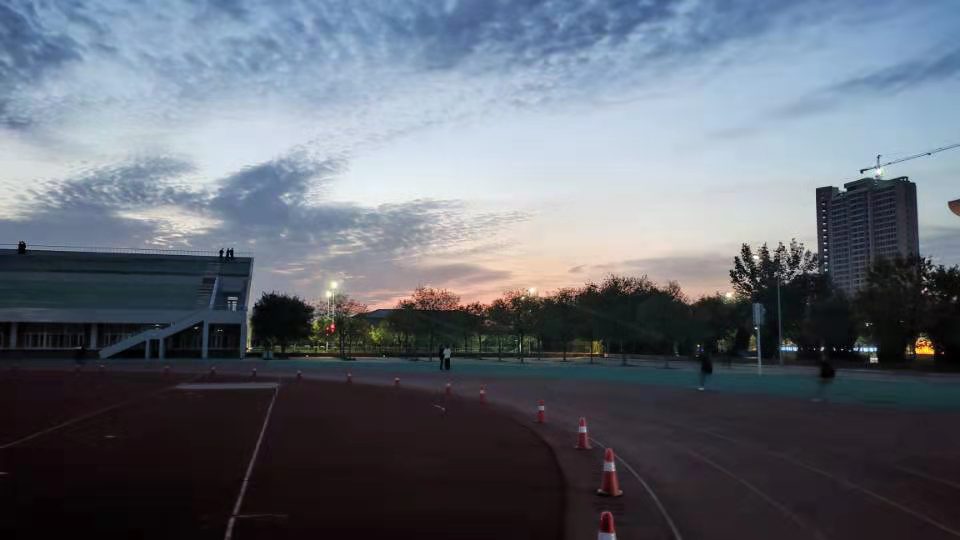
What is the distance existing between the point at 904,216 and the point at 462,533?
17951 centimetres

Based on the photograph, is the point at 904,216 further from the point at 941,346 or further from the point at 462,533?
the point at 462,533

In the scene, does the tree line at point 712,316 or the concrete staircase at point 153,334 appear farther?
the concrete staircase at point 153,334

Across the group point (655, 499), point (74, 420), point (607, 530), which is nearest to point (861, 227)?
point (74, 420)

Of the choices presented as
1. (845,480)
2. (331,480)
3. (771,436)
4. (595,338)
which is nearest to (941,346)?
(595,338)

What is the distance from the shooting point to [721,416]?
20.9m

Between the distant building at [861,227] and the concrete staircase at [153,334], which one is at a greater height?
the distant building at [861,227]

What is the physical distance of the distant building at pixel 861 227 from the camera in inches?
6403

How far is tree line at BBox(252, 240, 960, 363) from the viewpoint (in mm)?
55688

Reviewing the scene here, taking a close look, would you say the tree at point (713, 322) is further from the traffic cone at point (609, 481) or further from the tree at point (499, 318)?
the traffic cone at point (609, 481)

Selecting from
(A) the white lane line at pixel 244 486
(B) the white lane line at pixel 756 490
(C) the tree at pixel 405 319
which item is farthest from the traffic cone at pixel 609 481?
(C) the tree at pixel 405 319

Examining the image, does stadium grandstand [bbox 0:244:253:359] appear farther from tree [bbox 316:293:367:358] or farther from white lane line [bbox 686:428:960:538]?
white lane line [bbox 686:428:960:538]

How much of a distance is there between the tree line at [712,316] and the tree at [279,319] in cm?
32

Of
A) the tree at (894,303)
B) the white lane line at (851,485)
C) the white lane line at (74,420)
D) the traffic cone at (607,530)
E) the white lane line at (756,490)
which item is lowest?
the white lane line at (74,420)

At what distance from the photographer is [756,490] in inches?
420
